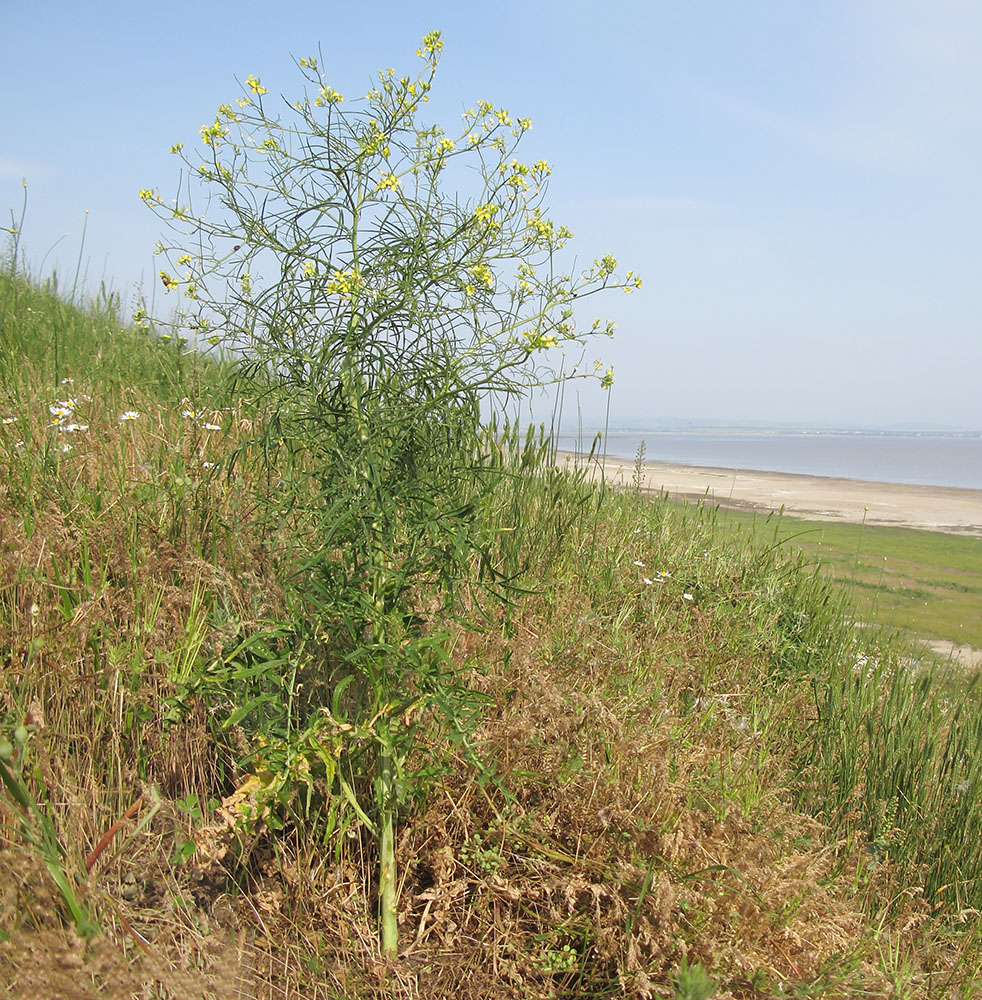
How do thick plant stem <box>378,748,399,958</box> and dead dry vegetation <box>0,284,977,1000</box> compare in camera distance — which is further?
thick plant stem <box>378,748,399,958</box>

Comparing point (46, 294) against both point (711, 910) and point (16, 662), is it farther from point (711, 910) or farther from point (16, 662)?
point (711, 910)

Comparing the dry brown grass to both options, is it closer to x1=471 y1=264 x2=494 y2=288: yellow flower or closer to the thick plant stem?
the thick plant stem

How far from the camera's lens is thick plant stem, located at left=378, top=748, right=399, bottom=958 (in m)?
2.14

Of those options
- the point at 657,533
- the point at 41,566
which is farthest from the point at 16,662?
the point at 657,533

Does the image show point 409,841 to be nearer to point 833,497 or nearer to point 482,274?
point 482,274

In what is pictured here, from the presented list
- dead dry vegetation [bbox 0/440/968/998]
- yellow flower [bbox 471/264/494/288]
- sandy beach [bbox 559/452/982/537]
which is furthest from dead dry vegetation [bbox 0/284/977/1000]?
sandy beach [bbox 559/452/982/537]

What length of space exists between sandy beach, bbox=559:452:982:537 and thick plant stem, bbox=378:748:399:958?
8.42 metres

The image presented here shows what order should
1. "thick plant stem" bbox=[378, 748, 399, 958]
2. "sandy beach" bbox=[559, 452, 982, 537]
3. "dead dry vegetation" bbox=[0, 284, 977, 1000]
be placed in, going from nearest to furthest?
"dead dry vegetation" bbox=[0, 284, 977, 1000] < "thick plant stem" bbox=[378, 748, 399, 958] < "sandy beach" bbox=[559, 452, 982, 537]

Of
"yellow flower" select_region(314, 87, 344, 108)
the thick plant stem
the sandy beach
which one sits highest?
"yellow flower" select_region(314, 87, 344, 108)

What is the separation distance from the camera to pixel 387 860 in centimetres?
216

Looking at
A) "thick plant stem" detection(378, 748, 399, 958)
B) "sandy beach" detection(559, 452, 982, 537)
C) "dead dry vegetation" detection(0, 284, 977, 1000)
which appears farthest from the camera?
"sandy beach" detection(559, 452, 982, 537)

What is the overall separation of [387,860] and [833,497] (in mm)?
16554

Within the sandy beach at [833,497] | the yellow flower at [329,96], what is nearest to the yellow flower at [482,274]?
the yellow flower at [329,96]

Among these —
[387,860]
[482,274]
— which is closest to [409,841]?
[387,860]
